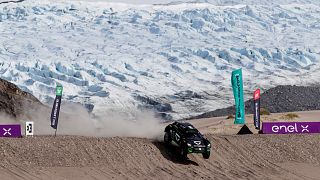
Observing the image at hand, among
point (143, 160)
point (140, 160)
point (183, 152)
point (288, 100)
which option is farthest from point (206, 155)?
point (288, 100)

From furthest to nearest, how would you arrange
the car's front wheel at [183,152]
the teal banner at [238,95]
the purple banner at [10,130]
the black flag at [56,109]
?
the teal banner at [238,95] → the black flag at [56,109] → the purple banner at [10,130] → the car's front wheel at [183,152]

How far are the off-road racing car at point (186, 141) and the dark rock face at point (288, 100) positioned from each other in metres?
43.0

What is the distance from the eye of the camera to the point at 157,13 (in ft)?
450

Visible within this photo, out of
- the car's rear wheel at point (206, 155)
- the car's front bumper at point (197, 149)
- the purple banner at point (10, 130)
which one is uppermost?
the purple banner at point (10, 130)

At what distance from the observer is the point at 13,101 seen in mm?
54062

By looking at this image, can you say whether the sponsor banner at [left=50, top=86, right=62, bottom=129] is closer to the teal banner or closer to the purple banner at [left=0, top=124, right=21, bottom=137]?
the purple banner at [left=0, top=124, right=21, bottom=137]

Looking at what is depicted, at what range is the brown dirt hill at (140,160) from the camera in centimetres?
2811

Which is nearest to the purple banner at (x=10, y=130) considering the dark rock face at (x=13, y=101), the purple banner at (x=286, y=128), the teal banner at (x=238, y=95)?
the teal banner at (x=238, y=95)

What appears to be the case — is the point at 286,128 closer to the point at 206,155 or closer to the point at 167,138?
the point at 206,155

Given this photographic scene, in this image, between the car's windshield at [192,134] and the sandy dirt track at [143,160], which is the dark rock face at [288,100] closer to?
the sandy dirt track at [143,160]

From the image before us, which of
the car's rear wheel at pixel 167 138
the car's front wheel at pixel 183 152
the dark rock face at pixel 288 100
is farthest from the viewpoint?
the dark rock face at pixel 288 100

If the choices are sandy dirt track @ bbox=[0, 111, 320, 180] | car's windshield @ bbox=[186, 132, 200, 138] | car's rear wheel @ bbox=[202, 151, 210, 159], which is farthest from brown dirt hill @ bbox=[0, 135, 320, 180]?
car's windshield @ bbox=[186, 132, 200, 138]

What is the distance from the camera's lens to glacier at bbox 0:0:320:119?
99.2 m

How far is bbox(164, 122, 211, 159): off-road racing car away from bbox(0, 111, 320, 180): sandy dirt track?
2.08 feet
